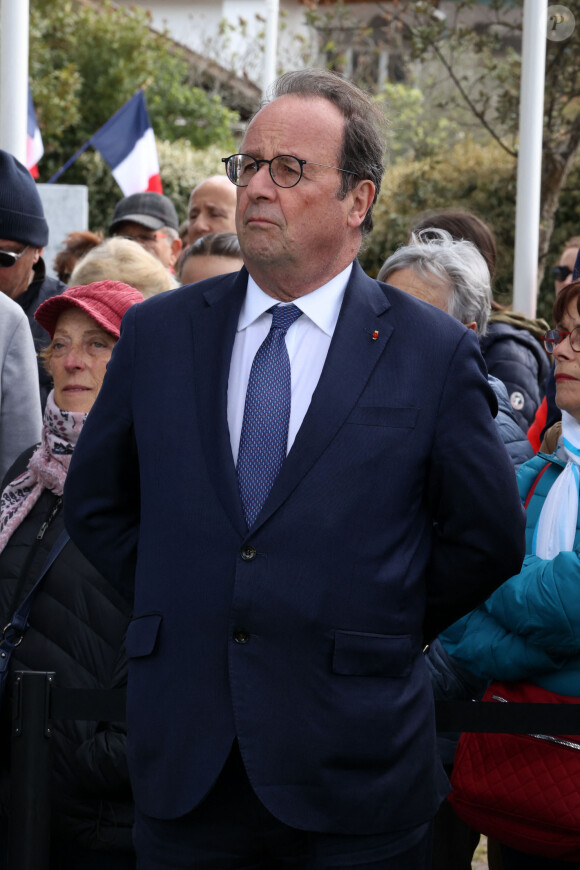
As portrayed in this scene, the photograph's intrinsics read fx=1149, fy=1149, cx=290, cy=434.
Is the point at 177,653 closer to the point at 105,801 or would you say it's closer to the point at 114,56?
the point at 105,801

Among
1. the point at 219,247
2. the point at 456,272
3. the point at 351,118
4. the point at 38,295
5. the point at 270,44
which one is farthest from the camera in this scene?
the point at 270,44

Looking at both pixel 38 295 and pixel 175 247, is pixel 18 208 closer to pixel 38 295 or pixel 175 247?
pixel 38 295

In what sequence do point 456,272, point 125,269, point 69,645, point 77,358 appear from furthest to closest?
point 125,269, point 456,272, point 77,358, point 69,645

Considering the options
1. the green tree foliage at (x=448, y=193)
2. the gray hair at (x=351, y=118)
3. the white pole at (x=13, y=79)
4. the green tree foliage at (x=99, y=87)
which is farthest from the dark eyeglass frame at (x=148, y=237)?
the green tree foliage at (x=99, y=87)

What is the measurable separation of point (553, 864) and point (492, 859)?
0.58 m

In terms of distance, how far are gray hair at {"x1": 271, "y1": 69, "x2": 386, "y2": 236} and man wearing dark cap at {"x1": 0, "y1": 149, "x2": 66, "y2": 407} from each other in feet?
7.19

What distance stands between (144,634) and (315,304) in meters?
0.73

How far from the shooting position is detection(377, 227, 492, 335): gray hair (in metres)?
3.71

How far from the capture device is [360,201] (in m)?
2.41

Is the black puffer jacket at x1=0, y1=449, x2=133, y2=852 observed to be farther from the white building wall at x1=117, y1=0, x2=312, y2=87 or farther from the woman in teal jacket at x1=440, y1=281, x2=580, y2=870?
the white building wall at x1=117, y1=0, x2=312, y2=87

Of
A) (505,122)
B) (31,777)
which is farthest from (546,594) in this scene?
(505,122)

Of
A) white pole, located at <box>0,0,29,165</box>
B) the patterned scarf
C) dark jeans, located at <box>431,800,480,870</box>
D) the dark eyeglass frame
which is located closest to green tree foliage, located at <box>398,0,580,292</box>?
the dark eyeglass frame

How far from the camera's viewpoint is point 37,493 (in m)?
3.03

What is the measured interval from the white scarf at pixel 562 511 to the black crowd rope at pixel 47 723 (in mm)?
415
